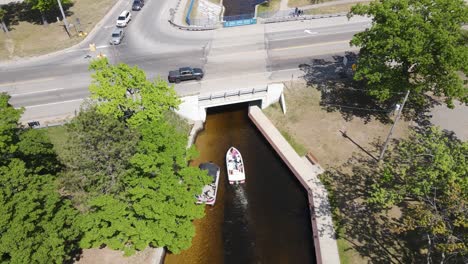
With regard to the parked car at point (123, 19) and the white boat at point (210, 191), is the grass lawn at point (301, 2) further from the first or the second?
the white boat at point (210, 191)

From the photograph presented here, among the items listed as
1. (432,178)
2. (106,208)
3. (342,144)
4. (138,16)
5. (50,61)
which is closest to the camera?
(432,178)

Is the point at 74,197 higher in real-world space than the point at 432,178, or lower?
lower

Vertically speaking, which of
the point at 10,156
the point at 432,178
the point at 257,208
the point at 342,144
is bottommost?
the point at 257,208

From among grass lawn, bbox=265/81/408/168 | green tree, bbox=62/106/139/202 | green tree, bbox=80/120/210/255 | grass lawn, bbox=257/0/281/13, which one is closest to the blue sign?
grass lawn, bbox=257/0/281/13

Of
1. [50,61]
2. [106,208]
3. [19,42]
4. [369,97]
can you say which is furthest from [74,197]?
[19,42]

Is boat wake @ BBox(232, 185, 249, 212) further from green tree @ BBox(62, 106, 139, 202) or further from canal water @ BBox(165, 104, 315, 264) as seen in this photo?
green tree @ BBox(62, 106, 139, 202)

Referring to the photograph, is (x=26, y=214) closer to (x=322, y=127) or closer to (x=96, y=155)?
(x=96, y=155)

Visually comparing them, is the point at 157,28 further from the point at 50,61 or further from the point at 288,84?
the point at 288,84
